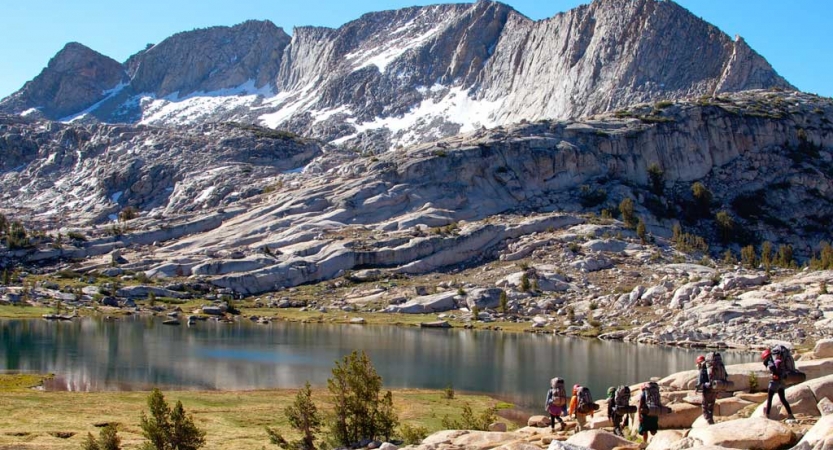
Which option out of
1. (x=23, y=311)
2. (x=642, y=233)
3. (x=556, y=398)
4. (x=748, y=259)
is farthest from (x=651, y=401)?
(x=748, y=259)

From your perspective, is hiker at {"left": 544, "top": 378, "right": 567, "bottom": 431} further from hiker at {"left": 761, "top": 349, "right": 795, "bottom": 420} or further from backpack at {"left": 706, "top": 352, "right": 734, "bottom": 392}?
hiker at {"left": 761, "top": 349, "right": 795, "bottom": 420}

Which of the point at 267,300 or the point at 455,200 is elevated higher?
the point at 455,200

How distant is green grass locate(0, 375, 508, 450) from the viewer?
37688mm

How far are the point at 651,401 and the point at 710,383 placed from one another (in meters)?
2.06

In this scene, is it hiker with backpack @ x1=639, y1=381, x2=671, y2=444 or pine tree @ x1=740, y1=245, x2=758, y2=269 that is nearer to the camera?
hiker with backpack @ x1=639, y1=381, x2=671, y2=444

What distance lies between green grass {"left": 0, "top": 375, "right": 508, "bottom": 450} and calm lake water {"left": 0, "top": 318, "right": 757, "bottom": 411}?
14.0 ft

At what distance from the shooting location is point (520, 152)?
176250 millimetres

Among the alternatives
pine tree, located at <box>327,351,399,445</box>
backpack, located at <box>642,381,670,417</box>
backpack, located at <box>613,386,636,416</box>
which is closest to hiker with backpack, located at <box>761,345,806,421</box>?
backpack, located at <box>642,381,670,417</box>

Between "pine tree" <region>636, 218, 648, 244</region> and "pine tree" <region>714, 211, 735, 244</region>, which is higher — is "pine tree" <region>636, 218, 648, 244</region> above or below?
below

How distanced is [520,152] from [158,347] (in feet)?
369

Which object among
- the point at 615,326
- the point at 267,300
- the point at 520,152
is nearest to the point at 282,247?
the point at 267,300

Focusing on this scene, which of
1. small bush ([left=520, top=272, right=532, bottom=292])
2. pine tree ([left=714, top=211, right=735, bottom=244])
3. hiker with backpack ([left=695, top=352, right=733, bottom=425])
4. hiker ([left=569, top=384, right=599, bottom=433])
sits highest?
pine tree ([left=714, top=211, right=735, bottom=244])

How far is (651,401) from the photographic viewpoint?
25.1 meters

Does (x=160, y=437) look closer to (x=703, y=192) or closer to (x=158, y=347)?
(x=158, y=347)
